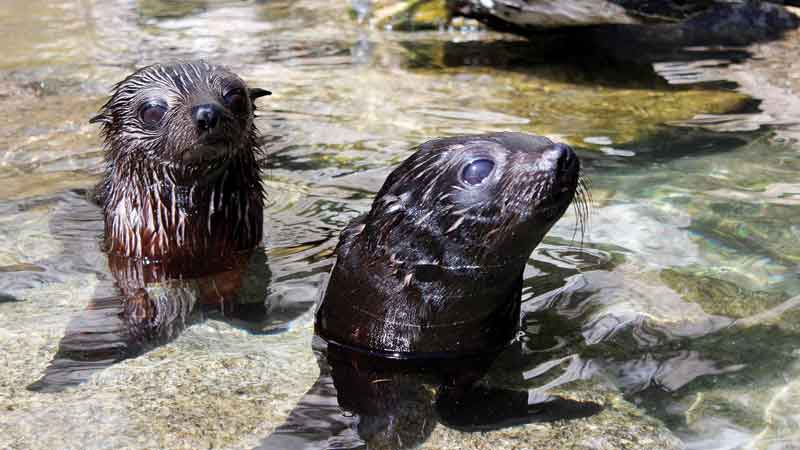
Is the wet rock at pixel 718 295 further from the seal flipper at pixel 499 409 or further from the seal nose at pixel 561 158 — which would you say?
the seal nose at pixel 561 158

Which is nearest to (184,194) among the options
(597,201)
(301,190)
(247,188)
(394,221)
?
(247,188)

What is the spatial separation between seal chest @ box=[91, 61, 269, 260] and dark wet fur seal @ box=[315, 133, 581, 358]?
1.54m

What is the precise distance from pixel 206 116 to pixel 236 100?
489mm

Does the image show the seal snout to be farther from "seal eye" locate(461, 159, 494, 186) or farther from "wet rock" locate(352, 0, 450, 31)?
"wet rock" locate(352, 0, 450, 31)

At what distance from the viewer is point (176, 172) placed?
5.89 m

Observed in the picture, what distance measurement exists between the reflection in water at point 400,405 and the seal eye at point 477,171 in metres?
A: 0.85

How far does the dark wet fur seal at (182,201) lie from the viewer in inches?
219

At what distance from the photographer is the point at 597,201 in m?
6.66

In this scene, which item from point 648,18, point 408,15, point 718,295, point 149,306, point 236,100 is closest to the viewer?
point 718,295

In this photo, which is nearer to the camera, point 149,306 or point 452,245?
point 452,245

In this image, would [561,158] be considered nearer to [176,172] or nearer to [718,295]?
[718,295]

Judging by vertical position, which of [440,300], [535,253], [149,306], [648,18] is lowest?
[149,306]

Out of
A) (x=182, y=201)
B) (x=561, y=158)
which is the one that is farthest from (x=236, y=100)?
(x=561, y=158)

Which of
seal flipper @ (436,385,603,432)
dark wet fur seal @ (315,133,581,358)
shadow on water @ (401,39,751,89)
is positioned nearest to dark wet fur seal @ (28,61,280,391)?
dark wet fur seal @ (315,133,581,358)
